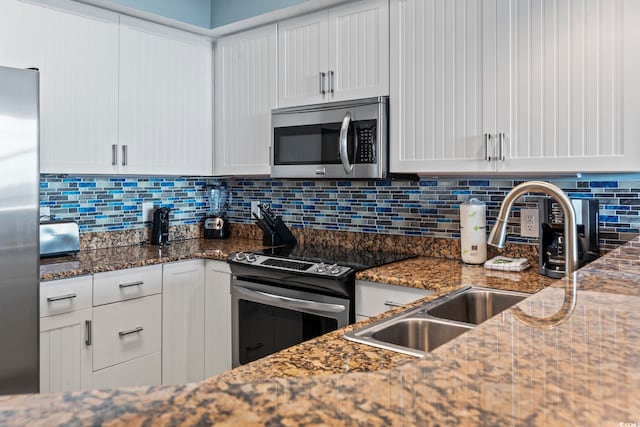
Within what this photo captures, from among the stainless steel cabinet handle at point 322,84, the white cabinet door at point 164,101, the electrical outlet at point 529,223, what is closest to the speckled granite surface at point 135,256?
the white cabinet door at point 164,101

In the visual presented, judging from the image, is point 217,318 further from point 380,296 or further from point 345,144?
point 345,144

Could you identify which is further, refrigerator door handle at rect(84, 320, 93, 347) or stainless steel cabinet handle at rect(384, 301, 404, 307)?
refrigerator door handle at rect(84, 320, 93, 347)

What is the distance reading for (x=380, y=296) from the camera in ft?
7.07

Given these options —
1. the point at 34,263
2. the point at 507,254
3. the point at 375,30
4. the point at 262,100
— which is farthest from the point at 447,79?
the point at 34,263

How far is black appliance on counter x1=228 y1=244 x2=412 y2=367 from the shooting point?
2.25 m

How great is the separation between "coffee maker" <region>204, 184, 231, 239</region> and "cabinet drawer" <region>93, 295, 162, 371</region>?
0.86 m

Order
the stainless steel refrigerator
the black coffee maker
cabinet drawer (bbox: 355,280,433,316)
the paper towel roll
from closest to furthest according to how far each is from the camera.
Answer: the stainless steel refrigerator, cabinet drawer (bbox: 355,280,433,316), the paper towel roll, the black coffee maker

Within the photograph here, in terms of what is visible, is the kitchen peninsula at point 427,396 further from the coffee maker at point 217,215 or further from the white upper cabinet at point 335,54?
the coffee maker at point 217,215

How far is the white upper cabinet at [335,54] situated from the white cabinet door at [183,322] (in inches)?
43.7

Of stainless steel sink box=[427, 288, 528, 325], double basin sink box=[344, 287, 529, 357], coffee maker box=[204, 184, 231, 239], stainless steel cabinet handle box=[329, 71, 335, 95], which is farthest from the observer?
coffee maker box=[204, 184, 231, 239]

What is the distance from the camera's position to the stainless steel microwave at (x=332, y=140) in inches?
95.8

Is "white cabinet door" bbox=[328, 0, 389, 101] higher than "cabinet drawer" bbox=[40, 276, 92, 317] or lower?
higher

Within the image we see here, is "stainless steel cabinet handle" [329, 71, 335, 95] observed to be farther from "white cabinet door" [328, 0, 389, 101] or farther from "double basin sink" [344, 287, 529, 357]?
"double basin sink" [344, 287, 529, 357]

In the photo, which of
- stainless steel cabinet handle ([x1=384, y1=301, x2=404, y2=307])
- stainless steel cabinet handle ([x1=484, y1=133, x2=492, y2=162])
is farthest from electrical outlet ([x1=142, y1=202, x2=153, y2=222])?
stainless steel cabinet handle ([x1=484, y1=133, x2=492, y2=162])
